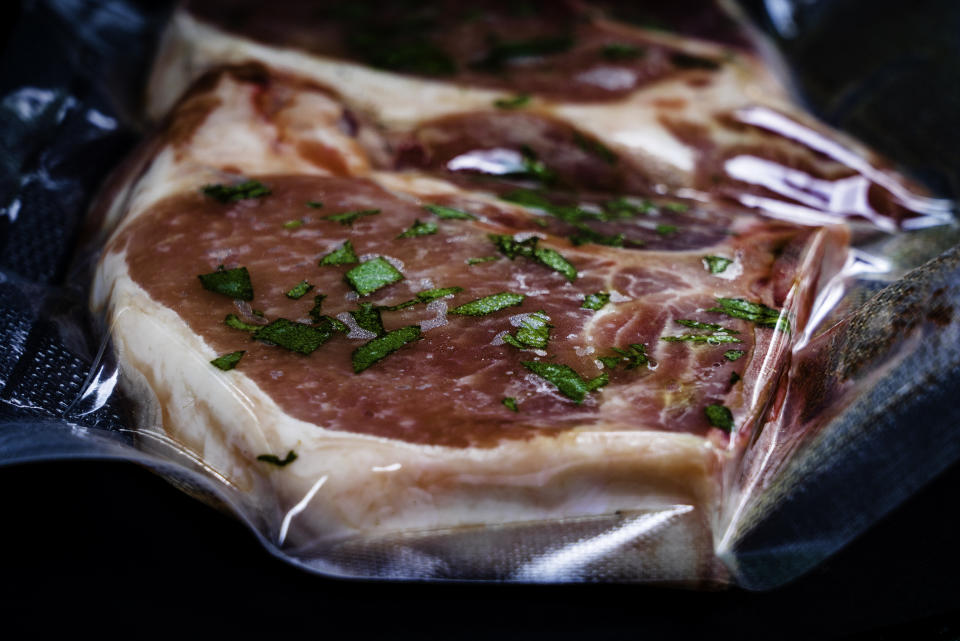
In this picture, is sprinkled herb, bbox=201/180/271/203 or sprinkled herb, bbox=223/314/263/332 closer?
sprinkled herb, bbox=223/314/263/332

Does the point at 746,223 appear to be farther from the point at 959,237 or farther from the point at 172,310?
the point at 172,310

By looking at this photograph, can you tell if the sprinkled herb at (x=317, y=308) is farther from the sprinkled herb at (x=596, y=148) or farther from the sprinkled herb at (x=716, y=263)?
the sprinkled herb at (x=596, y=148)

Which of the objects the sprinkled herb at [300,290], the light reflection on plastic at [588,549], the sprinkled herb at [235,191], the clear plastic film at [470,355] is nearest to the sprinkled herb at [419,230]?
the clear plastic film at [470,355]

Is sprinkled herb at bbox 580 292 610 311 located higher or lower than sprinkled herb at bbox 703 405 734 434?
lower

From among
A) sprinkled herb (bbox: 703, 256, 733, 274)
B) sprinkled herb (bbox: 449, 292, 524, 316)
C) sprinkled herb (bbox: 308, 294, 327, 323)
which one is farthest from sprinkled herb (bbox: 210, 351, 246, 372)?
sprinkled herb (bbox: 703, 256, 733, 274)

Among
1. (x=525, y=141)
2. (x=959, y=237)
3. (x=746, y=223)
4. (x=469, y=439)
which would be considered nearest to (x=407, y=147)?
(x=525, y=141)

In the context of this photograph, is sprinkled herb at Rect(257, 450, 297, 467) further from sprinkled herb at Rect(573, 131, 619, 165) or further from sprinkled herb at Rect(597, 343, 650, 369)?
sprinkled herb at Rect(573, 131, 619, 165)

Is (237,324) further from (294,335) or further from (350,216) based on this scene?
(350,216)
